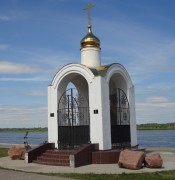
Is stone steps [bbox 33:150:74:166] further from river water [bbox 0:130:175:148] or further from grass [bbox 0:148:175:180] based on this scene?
river water [bbox 0:130:175:148]

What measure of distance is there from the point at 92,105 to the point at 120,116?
252cm

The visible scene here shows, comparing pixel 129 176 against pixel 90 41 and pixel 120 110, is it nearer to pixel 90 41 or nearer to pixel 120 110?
pixel 120 110

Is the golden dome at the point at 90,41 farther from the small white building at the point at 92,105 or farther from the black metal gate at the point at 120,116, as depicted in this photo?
the black metal gate at the point at 120,116

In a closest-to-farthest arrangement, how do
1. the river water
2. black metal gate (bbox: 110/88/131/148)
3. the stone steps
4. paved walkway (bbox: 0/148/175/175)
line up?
paved walkway (bbox: 0/148/175/175) → the stone steps → black metal gate (bbox: 110/88/131/148) → the river water

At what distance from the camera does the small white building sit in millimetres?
14336

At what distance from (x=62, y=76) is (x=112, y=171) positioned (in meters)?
6.39

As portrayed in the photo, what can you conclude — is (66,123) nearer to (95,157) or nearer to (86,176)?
(95,157)

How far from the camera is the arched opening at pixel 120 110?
52.1 feet

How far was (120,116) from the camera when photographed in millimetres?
16375

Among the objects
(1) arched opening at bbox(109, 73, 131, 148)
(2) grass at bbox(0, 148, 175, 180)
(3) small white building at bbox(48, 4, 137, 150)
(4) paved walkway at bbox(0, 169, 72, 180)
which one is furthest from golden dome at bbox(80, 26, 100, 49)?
(4) paved walkway at bbox(0, 169, 72, 180)

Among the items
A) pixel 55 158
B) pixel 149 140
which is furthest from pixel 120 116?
pixel 149 140

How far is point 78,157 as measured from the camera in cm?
1262

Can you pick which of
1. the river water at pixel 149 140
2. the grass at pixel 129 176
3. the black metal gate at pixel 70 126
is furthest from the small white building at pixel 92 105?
the river water at pixel 149 140

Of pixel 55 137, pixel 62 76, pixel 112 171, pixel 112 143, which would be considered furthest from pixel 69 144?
pixel 112 171
